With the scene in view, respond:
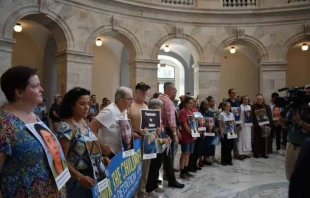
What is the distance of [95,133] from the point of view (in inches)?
147

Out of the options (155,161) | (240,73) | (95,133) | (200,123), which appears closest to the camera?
(95,133)

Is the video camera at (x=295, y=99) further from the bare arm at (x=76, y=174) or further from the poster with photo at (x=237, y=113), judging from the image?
the poster with photo at (x=237, y=113)

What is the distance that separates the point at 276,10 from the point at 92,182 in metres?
13.1

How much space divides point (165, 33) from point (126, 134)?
9738 millimetres

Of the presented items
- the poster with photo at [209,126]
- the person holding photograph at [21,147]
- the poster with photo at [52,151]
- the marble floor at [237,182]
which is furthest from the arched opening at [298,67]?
the person holding photograph at [21,147]

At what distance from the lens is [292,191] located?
128cm

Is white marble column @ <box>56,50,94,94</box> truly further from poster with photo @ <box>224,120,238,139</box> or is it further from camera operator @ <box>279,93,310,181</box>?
camera operator @ <box>279,93,310,181</box>

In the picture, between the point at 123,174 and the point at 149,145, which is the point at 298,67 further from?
the point at 123,174

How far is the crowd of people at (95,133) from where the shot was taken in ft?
6.23

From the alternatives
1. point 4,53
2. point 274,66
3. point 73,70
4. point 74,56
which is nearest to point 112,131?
point 4,53

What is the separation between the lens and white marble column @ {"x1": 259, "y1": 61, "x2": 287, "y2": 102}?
13.2 m

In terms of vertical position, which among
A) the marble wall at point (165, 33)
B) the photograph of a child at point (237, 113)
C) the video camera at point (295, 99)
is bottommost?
the photograph of a child at point (237, 113)

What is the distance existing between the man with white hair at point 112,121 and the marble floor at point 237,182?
5.71 ft

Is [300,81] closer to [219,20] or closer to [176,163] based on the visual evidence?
[219,20]
